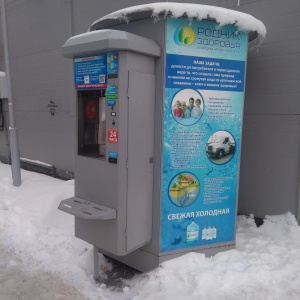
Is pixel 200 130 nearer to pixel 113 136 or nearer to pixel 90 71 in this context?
pixel 113 136

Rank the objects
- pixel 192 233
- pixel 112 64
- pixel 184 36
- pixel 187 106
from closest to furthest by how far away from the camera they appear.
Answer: pixel 112 64, pixel 184 36, pixel 187 106, pixel 192 233

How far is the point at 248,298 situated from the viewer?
268cm

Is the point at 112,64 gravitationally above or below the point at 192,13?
below

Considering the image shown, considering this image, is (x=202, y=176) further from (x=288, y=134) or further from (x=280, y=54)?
(x=280, y=54)

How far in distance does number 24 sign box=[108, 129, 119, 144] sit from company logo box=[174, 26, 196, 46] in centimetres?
97

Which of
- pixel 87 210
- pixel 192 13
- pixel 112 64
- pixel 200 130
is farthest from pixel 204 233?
pixel 192 13

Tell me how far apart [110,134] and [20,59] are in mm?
6365

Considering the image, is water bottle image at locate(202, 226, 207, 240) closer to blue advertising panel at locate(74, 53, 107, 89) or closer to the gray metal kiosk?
the gray metal kiosk

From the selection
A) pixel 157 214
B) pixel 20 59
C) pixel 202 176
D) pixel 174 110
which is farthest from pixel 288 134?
pixel 20 59

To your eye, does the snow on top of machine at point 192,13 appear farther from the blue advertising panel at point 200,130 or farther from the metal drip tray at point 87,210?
the metal drip tray at point 87,210

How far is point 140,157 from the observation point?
10.0ft

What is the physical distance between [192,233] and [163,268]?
0.44 meters

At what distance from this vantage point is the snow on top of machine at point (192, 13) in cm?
281

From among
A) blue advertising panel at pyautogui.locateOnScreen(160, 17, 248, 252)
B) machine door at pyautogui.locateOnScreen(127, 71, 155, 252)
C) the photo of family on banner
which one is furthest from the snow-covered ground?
the photo of family on banner
